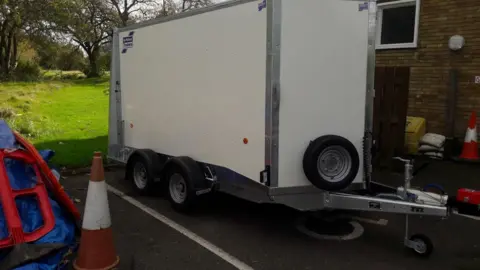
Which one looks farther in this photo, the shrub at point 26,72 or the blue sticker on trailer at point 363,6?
→ the shrub at point 26,72

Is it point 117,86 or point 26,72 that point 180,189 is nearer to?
point 117,86

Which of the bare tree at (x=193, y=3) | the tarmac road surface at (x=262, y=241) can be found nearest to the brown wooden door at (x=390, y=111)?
the tarmac road surface at (x=262, y=241)

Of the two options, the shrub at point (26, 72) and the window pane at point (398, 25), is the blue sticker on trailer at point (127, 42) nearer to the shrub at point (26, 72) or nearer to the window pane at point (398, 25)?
the window pane at point (398, 25)

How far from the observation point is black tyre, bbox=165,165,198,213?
538 centimetres

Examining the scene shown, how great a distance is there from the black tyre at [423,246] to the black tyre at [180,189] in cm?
258

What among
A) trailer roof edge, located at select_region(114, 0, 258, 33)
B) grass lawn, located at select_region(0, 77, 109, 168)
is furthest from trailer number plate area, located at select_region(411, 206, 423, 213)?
grass lawn, located at select_region(0, 77, 109, 168)

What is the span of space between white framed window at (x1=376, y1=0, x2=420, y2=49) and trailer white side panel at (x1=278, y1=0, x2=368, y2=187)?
247 inches

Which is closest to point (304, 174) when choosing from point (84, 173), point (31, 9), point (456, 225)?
point (456, 225)

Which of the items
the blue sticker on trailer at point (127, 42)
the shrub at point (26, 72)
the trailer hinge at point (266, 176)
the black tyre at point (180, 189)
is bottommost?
the black tyre at point (180, 189)

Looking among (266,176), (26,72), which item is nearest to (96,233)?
(266,176)

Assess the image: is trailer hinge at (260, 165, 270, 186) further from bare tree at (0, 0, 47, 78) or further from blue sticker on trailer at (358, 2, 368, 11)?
bare tree at (0, 0, 47, 78)

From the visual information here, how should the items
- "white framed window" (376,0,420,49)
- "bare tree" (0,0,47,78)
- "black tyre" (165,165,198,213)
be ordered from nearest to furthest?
"black tyre" (165,165,198,213) → "white framed window" (376,0,420,49) → "bare tree" (0,0,47,78)

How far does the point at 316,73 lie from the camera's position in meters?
4.54

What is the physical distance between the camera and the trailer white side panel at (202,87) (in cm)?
464
